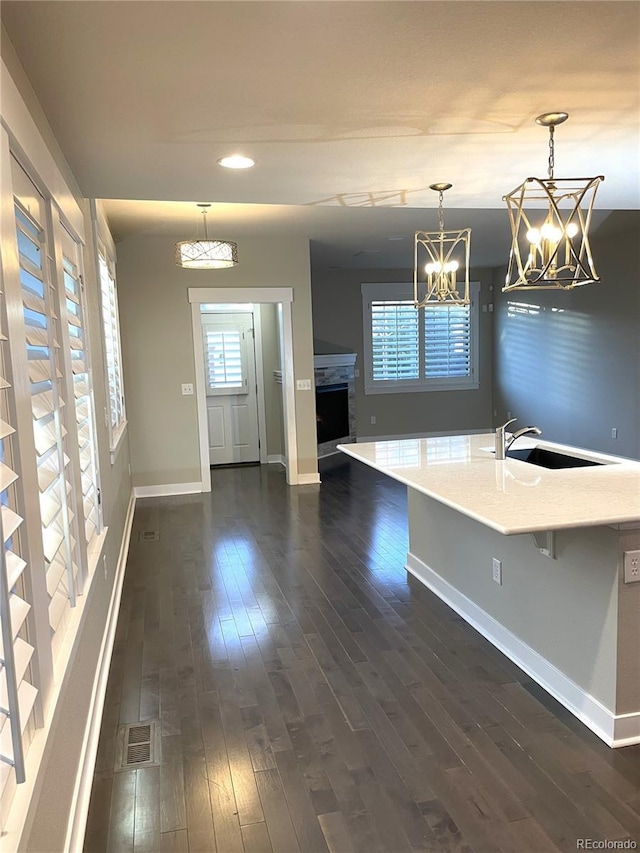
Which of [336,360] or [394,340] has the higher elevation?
[394,340]

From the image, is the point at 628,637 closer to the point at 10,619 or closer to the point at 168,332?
the point at 10,619

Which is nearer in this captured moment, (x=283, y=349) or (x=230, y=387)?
(x=283, y=349)

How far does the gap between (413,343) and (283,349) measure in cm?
346

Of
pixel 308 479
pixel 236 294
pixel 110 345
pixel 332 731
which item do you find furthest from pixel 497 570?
pixel 236 294

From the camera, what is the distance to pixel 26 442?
1.45 meters

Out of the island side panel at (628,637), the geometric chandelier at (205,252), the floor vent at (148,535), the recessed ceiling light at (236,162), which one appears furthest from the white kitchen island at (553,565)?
the floor vent at (148,535)

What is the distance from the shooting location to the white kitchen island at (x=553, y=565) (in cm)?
224

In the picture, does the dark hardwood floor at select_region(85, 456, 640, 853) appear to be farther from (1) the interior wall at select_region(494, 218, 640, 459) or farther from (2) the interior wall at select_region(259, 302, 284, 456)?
(1) the interior wall at select_region(494, 218, 640, 459)

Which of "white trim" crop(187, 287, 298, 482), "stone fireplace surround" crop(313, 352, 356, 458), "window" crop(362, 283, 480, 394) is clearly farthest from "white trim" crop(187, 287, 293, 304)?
"window" crop(362, 283, 480, 394)

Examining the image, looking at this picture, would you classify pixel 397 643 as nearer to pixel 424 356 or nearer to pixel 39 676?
pixel 39 676

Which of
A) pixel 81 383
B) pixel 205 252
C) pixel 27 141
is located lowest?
pixel 81 383

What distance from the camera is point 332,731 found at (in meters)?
2.42

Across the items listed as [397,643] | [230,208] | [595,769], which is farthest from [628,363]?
[595,769]

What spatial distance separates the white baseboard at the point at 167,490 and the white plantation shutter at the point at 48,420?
4516 millimetres
